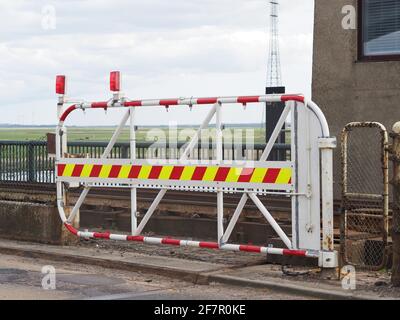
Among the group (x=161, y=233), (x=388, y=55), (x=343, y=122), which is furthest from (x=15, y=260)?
(x=388, y=55)

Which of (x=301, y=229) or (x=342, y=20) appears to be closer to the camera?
(x=301, y=229)

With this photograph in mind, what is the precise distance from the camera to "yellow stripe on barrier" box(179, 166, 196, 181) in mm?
11109

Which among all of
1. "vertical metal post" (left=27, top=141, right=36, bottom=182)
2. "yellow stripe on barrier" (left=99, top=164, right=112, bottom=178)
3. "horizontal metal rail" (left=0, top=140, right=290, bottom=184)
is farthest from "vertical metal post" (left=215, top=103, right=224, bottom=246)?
"vertical metal post" (left=27, top=141, right=36, bottom=182)

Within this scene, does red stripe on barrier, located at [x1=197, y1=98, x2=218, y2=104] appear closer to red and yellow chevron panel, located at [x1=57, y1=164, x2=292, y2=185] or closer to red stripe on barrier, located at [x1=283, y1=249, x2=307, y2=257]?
red and yellow chevron panel, located at [x1=57, y1=164, x2=292, y2=185]

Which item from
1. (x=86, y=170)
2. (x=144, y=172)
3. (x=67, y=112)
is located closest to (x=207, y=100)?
(x=144, y=172)

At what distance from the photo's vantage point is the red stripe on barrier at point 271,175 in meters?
10.3

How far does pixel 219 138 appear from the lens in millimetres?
10875

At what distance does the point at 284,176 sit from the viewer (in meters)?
10.3

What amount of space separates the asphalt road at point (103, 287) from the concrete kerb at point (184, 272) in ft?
0.24

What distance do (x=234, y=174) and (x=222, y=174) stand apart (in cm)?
20

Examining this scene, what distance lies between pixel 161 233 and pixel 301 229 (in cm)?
443
